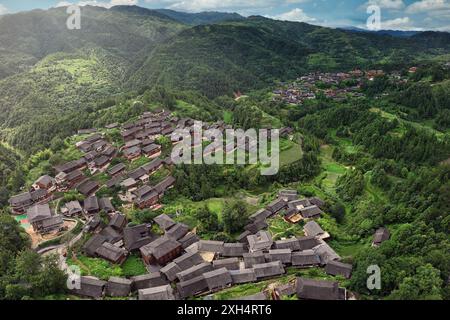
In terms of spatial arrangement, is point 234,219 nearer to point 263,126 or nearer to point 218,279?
point 218,279

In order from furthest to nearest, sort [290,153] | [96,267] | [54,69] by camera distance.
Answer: [54,69] → [290,153] → [96,267]

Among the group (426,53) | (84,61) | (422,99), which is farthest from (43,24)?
(426,53)

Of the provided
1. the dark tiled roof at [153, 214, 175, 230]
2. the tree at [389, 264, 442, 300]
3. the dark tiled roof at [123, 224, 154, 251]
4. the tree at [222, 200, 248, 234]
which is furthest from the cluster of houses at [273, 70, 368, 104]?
the tree at [389, 264, 442, 300]

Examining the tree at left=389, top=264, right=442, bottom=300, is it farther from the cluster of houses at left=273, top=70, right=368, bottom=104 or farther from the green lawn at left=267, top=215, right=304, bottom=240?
the cluster of houses at left=273, top=70, right=368, bottom=104

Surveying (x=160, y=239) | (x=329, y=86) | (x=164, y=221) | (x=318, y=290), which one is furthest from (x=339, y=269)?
(x=329, y=86)
